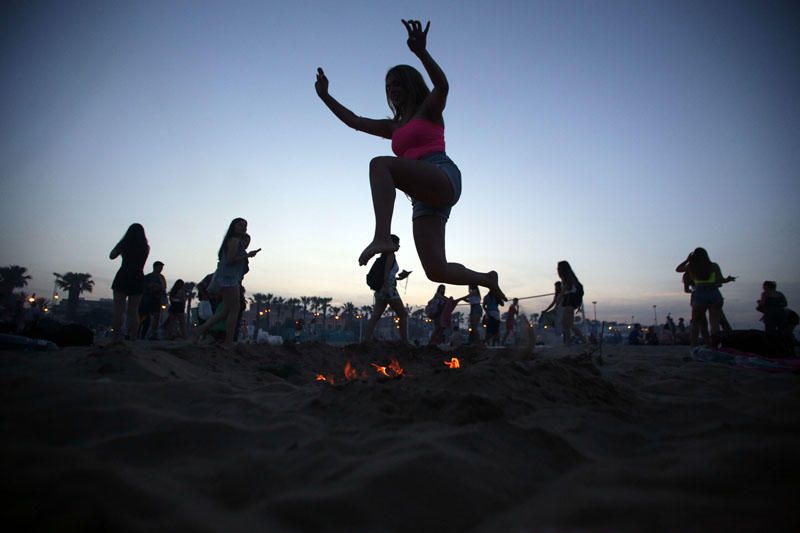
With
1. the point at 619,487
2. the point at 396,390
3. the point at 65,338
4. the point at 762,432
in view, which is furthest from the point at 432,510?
the point at 65,338

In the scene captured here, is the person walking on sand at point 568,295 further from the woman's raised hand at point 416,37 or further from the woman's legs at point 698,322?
the woman's raised hand at point 416,37

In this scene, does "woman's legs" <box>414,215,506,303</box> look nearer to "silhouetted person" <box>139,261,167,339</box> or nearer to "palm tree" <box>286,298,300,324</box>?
"silhouetted person" <box>139,261,167,339</box>

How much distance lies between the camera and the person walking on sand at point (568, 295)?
7.94m

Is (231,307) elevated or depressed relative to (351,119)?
depressed

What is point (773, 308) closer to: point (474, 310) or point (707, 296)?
point (707, 296)

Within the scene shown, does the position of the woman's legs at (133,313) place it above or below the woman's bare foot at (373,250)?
below

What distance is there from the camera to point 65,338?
495 cm

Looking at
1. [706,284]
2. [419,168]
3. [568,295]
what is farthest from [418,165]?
[568,295]

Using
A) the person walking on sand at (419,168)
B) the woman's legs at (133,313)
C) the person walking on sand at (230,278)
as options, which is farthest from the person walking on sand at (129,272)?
the person walking on sand at (419,168)

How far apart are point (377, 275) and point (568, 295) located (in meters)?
4.09

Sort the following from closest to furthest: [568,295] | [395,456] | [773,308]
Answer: [395,456] < [773,308] < [568,295]

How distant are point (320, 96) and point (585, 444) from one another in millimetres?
3234

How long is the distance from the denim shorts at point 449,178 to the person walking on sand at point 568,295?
5.95 meters

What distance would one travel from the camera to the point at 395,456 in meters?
1.17
